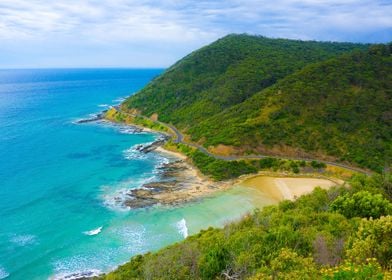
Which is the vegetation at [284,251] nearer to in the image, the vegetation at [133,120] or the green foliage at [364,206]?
the green foliage at [364,206]

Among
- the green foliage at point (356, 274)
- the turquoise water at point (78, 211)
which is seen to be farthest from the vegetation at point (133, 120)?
the green foliage at point (356, 274)

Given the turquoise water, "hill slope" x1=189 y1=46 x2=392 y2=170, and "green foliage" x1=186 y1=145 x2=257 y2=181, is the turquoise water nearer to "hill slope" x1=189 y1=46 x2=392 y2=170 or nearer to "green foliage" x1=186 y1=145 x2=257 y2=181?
"green foliage" x1=186 y1=145 x2=257 y2=181

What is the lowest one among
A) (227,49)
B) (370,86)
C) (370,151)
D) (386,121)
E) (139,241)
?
(139,241)

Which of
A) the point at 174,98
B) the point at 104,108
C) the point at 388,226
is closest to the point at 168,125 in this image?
the point at 174,98

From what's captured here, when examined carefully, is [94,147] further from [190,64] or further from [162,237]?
[190,64]

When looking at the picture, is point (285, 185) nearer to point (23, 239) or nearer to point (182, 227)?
point (182, 227)

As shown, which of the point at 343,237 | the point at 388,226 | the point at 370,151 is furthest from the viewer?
the point at 370,151

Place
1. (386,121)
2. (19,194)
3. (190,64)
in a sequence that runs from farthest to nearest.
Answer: (190,64)
(386,121)
(19,194)

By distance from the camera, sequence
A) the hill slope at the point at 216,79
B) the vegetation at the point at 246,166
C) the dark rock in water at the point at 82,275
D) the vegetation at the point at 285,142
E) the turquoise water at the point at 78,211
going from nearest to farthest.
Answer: the vegetation at the point at 285,142 → the dark rock in water at the point at 82,275 → the turquoise water at the point at 78,211 → the vegetation at the point at 246,166 → the hill slope at the point at 216,79
